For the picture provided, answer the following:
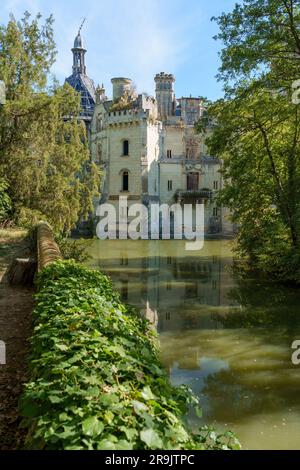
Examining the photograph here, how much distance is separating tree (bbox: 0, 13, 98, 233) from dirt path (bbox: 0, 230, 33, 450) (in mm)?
9165

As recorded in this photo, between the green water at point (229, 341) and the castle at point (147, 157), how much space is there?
2047 cm

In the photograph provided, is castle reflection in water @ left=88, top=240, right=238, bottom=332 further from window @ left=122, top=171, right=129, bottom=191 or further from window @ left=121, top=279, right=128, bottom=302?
window @ left=122, top=171, right=129, bottom=191

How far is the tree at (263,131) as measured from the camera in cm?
1488

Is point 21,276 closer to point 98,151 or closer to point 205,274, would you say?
point 205,274

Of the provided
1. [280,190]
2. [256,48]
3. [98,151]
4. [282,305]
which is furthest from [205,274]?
[98,151]

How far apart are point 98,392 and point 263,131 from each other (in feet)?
54.3

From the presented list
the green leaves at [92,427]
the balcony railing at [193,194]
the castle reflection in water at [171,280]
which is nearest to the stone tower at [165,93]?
the balcony railing at [193,194]

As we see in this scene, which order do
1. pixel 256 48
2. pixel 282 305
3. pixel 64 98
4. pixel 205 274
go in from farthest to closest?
pixel 64 98
pixel 205 274
pixel 256 48
pixel 282 305

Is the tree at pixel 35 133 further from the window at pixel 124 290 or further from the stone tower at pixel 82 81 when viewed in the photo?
the stone tower at pixel 82 81

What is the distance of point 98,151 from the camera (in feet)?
141

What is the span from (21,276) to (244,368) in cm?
539

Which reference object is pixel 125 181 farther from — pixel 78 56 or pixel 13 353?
pixel 13 353

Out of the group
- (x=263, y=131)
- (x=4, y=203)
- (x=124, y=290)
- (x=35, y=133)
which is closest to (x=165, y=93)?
(x=35, y=133)
